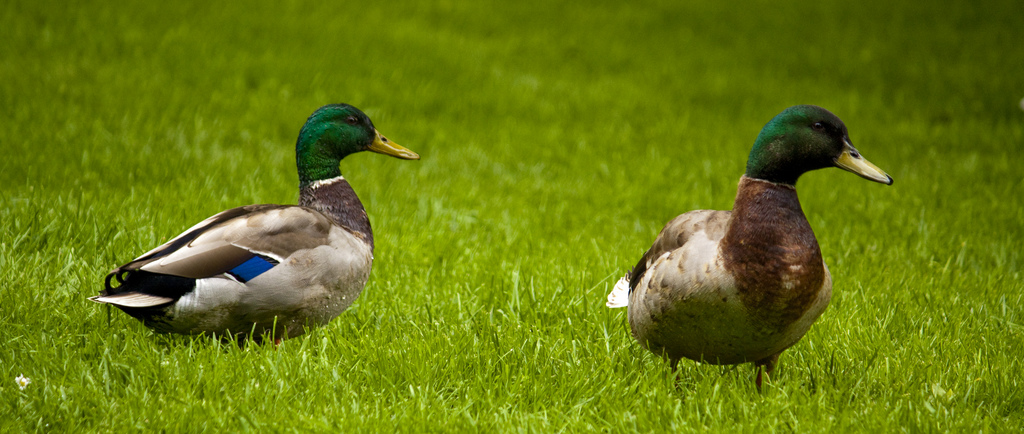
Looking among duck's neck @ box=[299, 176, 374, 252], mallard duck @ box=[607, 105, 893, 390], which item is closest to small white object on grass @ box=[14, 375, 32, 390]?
duck's neck @ box=[299, 176, 374, 252]

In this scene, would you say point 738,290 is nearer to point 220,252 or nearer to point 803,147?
point 803,147

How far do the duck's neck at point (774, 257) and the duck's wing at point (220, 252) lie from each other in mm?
1710

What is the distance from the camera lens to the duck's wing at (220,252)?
334 cm

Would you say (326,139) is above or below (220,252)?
above

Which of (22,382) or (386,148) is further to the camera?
(386,148)

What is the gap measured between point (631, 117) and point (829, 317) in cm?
519

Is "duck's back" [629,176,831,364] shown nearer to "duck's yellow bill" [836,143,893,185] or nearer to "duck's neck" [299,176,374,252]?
"duck's yellow bill" [836,143,893,185]

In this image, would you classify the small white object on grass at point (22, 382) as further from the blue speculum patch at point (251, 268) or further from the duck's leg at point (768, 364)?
the duck's leg at point (768, 364)

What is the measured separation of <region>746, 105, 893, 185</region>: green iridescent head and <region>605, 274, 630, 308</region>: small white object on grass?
93 cm

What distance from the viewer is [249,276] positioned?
343cm

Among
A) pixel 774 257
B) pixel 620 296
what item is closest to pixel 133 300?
pixel 620 296

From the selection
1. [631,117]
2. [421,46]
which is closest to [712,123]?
[631,117]

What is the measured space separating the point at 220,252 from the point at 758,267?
6.76ft

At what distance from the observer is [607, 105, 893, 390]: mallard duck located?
9.90 feet
